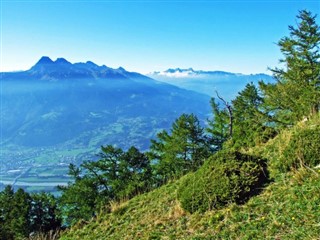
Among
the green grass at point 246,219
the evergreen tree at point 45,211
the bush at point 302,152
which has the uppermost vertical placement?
the bush at point 302,152

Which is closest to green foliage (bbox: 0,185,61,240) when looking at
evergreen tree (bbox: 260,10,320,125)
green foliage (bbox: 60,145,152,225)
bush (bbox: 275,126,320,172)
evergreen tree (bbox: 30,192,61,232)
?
evergreen tree (bbox: 30,192,61,232)

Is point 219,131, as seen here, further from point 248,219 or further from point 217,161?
point 248,219

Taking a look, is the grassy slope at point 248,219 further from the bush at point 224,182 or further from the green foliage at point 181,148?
the green foliage at point 181,148

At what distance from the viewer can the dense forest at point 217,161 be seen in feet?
31.2

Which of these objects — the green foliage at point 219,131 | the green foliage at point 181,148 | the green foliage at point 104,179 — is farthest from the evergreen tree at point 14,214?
the green foliage at point 219,131

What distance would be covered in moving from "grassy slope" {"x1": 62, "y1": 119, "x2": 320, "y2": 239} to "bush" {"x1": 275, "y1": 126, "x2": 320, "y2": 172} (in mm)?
268

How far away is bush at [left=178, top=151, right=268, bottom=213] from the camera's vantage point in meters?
9.20

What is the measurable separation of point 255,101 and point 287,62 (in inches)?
477

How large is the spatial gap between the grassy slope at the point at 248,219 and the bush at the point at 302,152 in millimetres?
268

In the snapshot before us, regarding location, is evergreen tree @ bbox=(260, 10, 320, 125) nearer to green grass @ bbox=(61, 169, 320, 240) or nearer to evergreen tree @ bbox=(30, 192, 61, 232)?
green grass @ bbox=(61, 169, 320, 240)

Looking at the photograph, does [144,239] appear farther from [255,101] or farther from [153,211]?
[255,101]

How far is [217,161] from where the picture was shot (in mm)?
10453

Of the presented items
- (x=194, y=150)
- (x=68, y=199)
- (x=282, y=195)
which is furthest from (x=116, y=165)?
(x=282, y=195)

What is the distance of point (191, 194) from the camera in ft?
32.2
